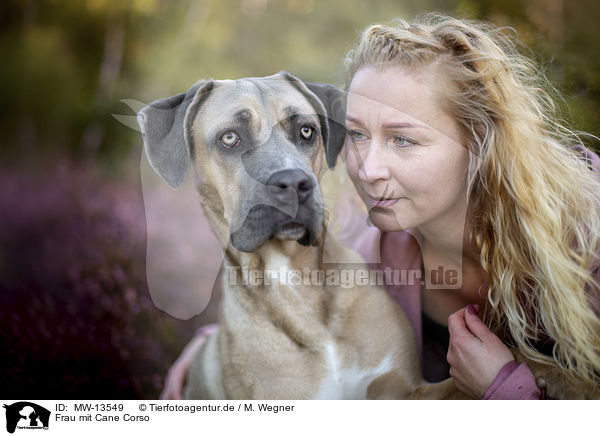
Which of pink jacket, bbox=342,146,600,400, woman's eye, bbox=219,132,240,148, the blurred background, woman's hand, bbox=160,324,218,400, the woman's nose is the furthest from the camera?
woman's hand, bbox=160,324,218,400

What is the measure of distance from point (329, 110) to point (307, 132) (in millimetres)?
140

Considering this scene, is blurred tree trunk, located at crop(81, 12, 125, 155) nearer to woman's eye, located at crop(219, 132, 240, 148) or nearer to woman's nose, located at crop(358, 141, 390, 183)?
woman's eye, located at crop(219, 132, 240, 148)

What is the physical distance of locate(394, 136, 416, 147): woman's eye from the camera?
177cm

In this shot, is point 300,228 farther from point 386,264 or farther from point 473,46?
point 473,46

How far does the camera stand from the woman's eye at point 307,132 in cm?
175

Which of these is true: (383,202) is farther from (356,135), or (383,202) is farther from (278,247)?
(278,247)

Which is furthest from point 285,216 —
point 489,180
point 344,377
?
point 489,180

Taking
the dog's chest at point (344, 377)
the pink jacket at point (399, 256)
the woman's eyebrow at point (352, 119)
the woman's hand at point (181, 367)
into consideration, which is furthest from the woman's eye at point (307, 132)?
the woman's hand at point (181, 367)

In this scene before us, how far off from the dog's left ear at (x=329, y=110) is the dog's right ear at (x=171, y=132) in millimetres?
361

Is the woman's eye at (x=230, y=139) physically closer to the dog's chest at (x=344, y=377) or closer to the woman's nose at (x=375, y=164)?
the woman's nose at (x=375, y=164)

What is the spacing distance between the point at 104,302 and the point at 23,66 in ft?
3.53

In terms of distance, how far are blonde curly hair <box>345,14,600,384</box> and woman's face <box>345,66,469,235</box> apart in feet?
0.16

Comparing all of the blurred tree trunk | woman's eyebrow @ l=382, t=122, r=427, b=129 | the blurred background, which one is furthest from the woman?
the blurred tree trunk

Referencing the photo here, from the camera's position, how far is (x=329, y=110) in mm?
1833
